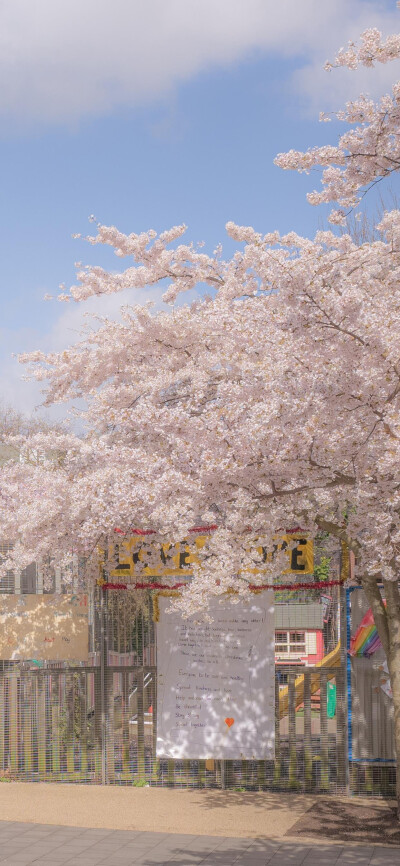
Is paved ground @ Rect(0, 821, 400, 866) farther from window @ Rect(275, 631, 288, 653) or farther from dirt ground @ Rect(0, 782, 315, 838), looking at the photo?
window @ Rect(275, 631, 288, 653)

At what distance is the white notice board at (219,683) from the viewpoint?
10766 mm

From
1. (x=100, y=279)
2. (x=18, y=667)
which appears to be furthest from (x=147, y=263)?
(x=18, y=667)

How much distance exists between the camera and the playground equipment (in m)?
10.6

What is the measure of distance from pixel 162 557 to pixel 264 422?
4196mm

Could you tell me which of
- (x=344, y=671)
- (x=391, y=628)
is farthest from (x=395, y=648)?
(x=344, y=671)

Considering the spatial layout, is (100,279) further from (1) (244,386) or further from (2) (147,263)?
(1) (244,386)

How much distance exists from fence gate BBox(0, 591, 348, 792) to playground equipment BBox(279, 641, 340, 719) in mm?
11

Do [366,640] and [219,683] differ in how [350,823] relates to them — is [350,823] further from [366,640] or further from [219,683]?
[219,683]

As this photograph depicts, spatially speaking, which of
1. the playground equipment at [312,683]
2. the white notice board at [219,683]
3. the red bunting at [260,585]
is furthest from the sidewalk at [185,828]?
the red bunting at [260,585]

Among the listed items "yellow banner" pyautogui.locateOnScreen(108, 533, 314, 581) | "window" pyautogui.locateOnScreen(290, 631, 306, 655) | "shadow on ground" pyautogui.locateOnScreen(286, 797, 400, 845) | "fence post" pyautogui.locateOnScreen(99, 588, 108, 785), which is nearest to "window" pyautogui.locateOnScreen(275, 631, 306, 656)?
"window" pyautogui.locateOnScreen(290, 631, 306, 655)

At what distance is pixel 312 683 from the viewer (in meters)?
10.6

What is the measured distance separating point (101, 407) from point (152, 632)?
2.77 m

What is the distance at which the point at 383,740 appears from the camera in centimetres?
1040

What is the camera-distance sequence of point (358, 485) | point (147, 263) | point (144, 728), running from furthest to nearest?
point (147, 263) → point (144, 728) → point (358, 485)
